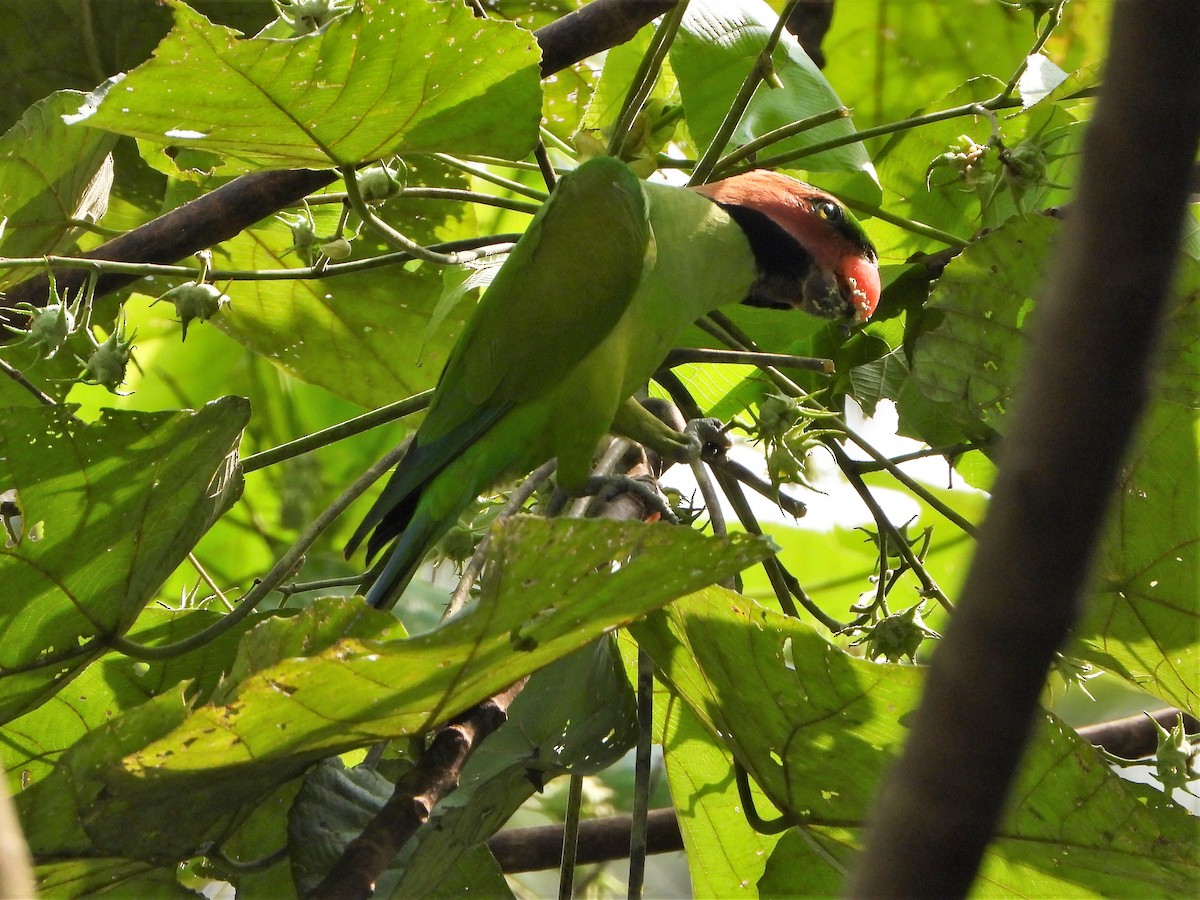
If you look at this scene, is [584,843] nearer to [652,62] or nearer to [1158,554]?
[1158,554]

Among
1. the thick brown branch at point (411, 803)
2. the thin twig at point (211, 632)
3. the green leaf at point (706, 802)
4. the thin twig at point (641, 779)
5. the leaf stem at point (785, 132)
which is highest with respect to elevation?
the leaf stem at point (785, 132)

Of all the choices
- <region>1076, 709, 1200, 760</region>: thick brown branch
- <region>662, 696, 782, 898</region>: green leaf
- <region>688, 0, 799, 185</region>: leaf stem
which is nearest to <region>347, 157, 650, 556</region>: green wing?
<region>688, 0, 799, 185</region>: leaf stem

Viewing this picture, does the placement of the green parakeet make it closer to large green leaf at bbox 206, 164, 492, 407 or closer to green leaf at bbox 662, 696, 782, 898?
large green leaf at bbox 206, 164, 492, 407

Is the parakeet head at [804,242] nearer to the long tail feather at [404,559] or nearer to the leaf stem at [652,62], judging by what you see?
the leaf stem at [652,62]

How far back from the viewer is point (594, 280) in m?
1.51

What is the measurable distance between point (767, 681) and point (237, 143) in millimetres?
826

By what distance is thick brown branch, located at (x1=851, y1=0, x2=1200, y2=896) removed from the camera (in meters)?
0.30

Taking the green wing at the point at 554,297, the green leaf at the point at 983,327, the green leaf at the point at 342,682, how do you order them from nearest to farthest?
the green leaf at the point at 342,682
the green leaf at the point at 983,327
the green wing at the point at 554,297

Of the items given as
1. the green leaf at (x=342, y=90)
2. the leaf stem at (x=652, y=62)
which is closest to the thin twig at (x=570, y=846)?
the green leaf at (x=342, y=90)

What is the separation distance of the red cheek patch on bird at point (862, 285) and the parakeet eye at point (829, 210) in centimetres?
8

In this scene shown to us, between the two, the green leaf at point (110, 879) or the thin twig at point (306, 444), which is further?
the thin twig at point (306, 444)

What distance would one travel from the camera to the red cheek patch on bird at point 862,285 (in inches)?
60.2

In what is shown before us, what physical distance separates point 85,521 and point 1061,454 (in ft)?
3.59

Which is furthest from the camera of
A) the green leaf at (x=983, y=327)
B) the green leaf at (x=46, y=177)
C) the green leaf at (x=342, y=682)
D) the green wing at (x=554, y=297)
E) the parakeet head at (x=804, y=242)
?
the parakeet head at (x=804, y=242)
